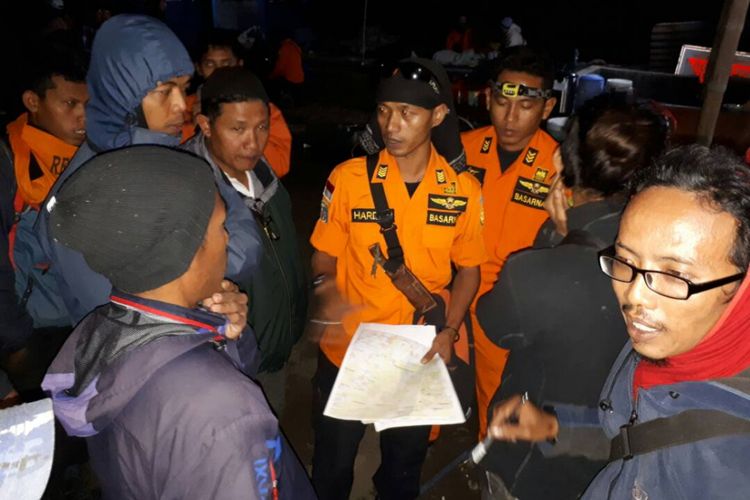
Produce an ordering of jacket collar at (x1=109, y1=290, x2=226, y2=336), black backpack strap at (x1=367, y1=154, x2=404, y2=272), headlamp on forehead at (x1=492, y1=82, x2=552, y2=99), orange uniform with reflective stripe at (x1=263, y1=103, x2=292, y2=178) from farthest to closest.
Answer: orange uniform with reflective stripe at (x1=263, y1=103, x2=292, y2=178) < headlamp on forehead at (x1=492, y1=82, x2=552, y2=99) < black backpack strap at (x1=367, y1=154, x2=404, y2=272) < jacket collar at (x1=109, y1=290, x2=226, y2=336)

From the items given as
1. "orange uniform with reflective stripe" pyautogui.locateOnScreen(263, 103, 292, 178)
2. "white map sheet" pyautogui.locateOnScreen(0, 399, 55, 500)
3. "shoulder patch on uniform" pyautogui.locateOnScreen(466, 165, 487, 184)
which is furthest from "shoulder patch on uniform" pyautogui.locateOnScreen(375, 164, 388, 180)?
"white map sheet" pyautogui.locateOnScreen(0, 399, 55, 500)

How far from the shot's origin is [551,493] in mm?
1825

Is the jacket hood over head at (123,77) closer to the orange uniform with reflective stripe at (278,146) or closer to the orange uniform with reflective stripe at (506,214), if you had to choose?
the orange uniform with reflective stripe at (278,146)

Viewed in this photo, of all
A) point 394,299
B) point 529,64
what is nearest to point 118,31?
point 394,299

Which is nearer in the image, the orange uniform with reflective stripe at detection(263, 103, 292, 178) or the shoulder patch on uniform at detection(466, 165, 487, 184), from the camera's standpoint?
the shoulder patch on uniform at detection(466, 165, 487, 184)

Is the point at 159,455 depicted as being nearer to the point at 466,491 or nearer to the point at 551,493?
the point at 551,493

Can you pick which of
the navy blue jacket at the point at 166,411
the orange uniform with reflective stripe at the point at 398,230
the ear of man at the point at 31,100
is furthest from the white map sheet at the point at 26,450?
the ear of man at the point at 31,100

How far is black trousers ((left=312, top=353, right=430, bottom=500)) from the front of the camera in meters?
2.44

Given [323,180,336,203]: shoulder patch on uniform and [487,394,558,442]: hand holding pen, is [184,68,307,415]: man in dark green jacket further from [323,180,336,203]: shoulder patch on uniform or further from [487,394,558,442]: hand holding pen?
[487,394,558,442]: hand holding pen

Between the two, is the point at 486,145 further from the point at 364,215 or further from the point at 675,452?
the point at 675,452

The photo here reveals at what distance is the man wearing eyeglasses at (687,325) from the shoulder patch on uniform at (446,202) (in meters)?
1.12

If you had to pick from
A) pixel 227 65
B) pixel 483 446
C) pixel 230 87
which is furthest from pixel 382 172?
pixel 227 65

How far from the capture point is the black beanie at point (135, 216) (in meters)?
1.15

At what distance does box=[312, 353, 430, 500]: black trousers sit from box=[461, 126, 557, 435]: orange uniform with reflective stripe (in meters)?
0.55
